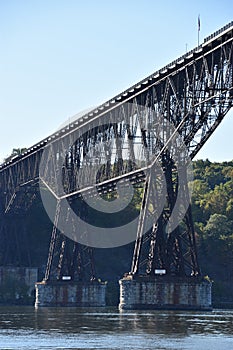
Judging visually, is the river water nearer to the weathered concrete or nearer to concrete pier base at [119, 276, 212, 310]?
concrete pier base at [119, 276, 212, 310]

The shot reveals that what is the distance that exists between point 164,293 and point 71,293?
33.7 metres

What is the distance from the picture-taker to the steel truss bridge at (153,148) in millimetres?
89625

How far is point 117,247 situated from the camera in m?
172

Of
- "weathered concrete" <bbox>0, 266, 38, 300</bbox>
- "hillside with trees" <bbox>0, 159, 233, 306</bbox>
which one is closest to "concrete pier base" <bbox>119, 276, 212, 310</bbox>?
"weathered concrete" <bbox>0, 266, 38, 300</bbox>

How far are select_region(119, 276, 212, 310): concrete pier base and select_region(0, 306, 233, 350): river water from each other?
0.81 metres

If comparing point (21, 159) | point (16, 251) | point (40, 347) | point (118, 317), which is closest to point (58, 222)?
point (21, 159)

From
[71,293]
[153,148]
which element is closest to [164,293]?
[153,148]

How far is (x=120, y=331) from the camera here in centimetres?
7419

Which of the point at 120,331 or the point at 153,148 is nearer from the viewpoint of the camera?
the point at 120,331

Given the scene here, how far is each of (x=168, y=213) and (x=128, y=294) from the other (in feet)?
29.3

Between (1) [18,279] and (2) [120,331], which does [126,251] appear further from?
(2) [120,331]

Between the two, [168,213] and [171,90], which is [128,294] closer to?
[168,213]

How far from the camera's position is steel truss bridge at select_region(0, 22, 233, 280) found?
8962 centimetres

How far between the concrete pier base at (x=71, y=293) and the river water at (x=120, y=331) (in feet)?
94.9
